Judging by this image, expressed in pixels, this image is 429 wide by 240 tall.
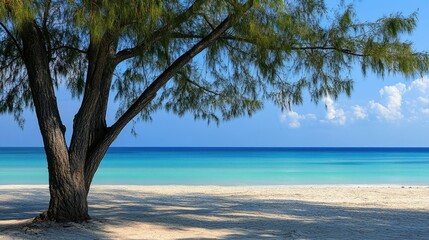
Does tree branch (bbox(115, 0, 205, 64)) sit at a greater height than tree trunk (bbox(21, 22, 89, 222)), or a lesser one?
greater

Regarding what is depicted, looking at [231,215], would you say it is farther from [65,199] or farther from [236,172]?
[236,172]

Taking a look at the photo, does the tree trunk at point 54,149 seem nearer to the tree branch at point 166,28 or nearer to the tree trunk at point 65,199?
the tree trunk at point 65,199

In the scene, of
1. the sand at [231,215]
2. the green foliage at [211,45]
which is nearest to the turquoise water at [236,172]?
the sand at [231,215]

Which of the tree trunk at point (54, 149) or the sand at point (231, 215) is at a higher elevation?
the tree trunk at point (54, 149)

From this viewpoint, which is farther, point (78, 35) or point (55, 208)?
point (78, 35)

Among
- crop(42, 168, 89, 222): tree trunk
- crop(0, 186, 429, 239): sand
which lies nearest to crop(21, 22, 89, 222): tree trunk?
crop(42, 168, 89, 222): tree trunk

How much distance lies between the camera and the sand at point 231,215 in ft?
23.2

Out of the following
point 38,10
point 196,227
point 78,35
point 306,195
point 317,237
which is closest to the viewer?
point 38,10

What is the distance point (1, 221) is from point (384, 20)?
5.02 m

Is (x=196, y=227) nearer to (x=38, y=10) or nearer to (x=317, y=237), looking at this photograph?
(x=317, y=237)

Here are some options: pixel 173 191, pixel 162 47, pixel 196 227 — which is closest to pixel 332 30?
pixel 162 47

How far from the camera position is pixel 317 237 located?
7.04 metres

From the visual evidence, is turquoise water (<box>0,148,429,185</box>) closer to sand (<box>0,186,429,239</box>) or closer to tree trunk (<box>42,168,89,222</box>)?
sand (<box>0,186,429,239</box>)

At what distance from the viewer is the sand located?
7074 mm
